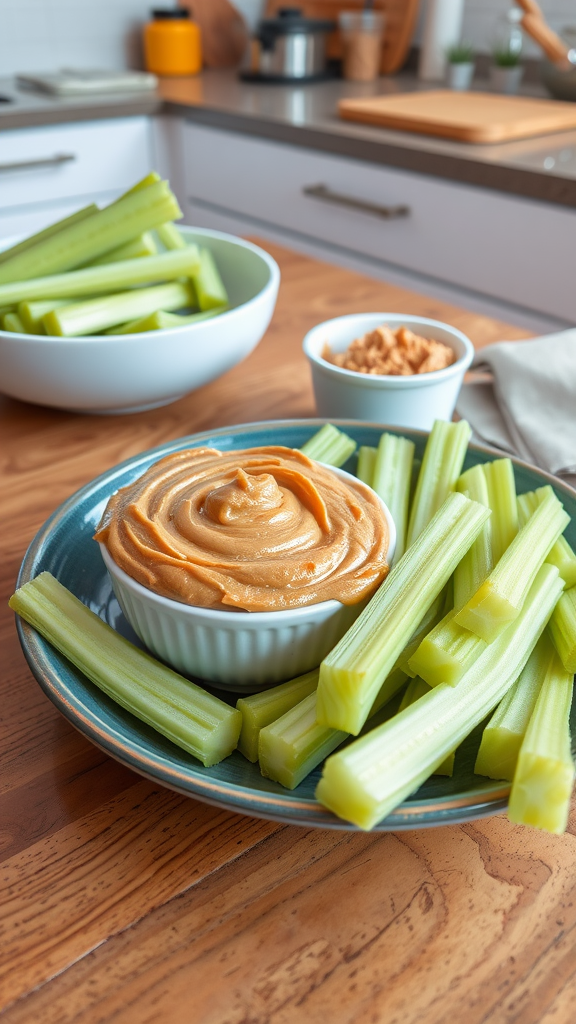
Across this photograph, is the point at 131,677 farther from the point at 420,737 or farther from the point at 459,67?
the point at 459,67

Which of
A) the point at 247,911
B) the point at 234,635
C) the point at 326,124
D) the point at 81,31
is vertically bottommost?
the point at 247,911

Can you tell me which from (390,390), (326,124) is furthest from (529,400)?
(326,124)

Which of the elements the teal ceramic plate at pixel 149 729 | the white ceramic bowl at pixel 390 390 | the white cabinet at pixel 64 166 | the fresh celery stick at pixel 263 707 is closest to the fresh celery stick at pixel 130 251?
the white ceramic bowl at pixel 390 390

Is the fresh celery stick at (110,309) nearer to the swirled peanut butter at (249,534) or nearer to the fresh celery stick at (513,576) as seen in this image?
the swirled peanut butter at (249,534)

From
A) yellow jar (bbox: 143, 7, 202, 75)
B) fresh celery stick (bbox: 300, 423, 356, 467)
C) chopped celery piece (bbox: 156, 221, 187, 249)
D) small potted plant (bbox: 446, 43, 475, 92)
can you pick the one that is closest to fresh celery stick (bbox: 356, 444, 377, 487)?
fresh celery stick (bbox: 300, 423, 356, 467)

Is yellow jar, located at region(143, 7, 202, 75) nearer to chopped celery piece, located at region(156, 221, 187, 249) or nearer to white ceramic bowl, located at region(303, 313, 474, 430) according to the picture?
chopped celery piece, located at region(156, 221, 187, 249)

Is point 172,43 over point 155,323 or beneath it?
over
